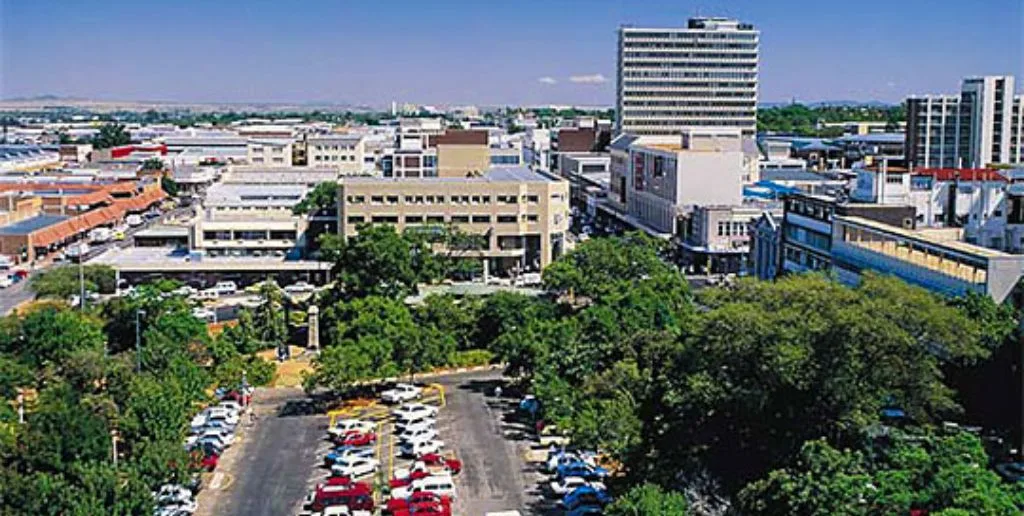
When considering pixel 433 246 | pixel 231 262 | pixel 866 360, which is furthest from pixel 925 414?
pixel 231 262

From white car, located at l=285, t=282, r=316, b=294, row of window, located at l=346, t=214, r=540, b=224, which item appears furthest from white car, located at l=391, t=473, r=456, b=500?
row of window, located at l=346, t=214, r=540, b=224

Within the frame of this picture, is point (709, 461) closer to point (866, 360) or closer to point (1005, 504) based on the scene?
point (866, 360)

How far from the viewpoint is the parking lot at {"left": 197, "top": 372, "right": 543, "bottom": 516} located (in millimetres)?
15742

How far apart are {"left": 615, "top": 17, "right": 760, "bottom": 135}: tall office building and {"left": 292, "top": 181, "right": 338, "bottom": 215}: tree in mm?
23253

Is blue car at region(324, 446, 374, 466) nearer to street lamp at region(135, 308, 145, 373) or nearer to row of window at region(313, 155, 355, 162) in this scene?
street lamp at region(135, 308, 145, 373)

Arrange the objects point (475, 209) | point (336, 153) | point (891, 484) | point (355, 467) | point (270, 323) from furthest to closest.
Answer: point (336, 153), point (475, 209), point (270, 323), point (355, 467), point (891, 484)

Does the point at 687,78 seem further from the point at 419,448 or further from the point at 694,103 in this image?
the point at 419,448

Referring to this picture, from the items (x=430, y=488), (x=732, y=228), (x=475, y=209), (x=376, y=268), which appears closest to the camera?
(x=430, y=488)

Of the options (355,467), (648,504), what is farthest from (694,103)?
(648,504)

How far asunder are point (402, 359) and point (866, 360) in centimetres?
1039

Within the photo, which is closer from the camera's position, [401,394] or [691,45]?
[401,394]

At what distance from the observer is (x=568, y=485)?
15.8 m

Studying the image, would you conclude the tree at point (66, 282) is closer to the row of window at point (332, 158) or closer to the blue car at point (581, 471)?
the blue car at point (581, 471)

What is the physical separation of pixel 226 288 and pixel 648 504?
23358 millimetres
